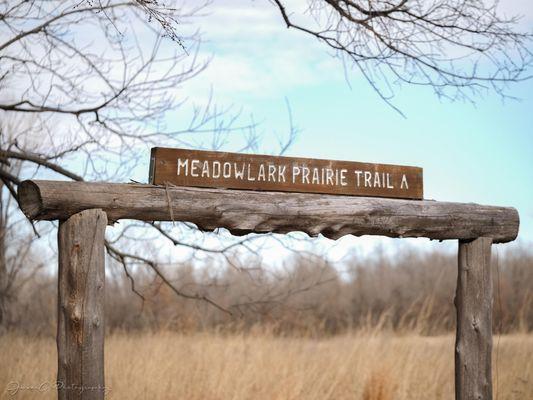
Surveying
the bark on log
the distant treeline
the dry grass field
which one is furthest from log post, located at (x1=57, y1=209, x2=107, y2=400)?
the distant treeline

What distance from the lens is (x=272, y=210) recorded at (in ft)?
16.2

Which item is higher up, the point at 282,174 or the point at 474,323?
the point at 282,174

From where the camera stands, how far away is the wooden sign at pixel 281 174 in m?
4.79

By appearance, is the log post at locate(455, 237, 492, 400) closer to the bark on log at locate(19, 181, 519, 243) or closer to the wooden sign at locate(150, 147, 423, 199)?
the bark on log at locate(19, 181, 519, 243)

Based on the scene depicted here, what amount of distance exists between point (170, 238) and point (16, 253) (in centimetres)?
688

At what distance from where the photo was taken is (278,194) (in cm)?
500

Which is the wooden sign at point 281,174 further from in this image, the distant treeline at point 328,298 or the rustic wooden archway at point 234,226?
the distant treeline at point 328,298

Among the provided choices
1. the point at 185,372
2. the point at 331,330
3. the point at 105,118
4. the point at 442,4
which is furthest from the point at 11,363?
the point at 331,330

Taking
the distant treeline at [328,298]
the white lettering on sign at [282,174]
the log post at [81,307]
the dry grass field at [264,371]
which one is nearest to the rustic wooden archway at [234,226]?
the log post at [81,307]

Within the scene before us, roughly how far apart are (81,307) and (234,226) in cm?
112

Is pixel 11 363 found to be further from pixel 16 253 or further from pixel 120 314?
pixel 120 314

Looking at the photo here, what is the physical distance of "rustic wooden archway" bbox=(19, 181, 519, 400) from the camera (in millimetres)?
4352

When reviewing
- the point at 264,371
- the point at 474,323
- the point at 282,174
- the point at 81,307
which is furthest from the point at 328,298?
the point at 81,307

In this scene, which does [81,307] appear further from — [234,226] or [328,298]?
[328,298]
